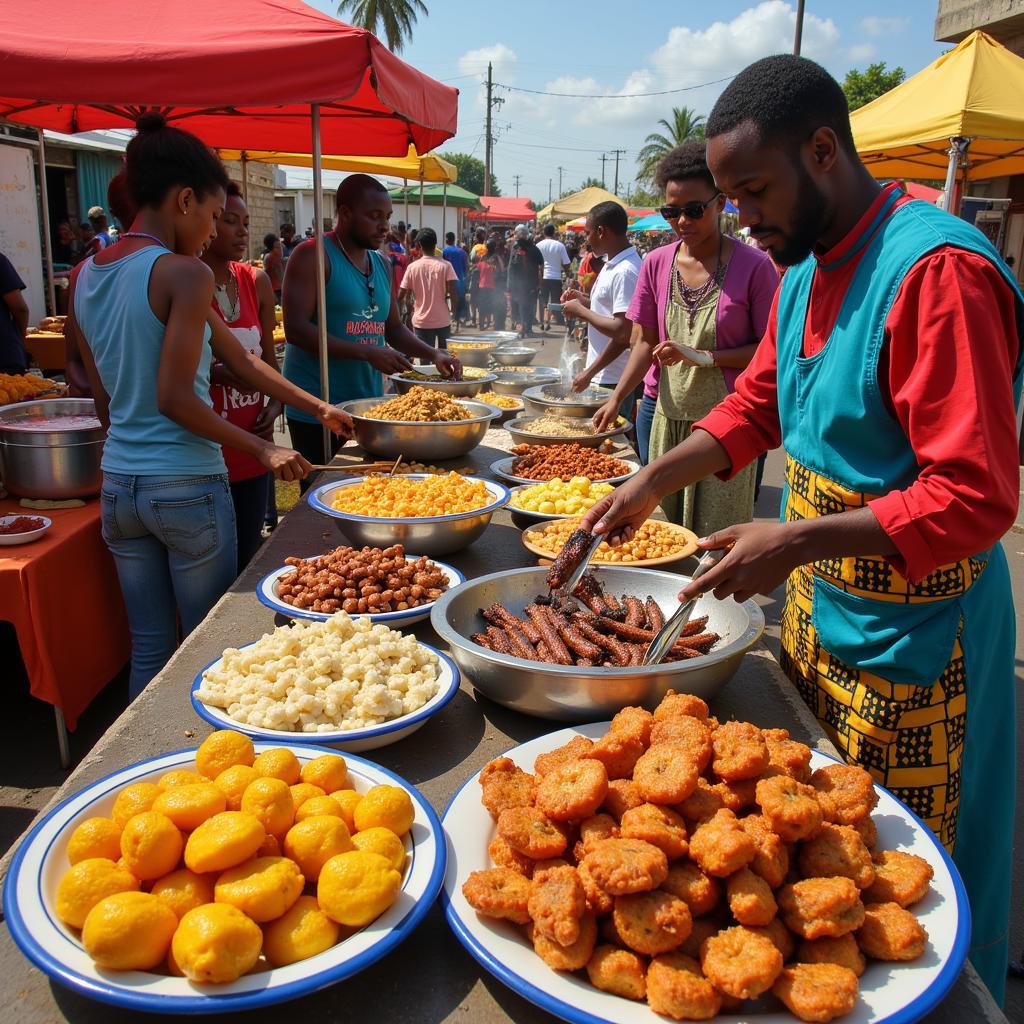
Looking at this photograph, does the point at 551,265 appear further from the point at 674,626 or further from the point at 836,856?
the point at 836,856

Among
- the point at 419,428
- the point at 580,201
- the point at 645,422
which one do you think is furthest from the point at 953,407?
the point at 580,201

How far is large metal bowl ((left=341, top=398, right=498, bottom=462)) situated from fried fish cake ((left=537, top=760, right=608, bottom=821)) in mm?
2748

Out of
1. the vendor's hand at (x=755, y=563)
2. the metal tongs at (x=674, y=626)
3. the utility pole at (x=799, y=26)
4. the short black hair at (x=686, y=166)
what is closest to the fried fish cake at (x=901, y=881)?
the vendor's hand at (x=755, y=563)

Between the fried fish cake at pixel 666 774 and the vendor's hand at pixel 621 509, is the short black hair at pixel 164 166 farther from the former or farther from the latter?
the fried fish cake at pixel 666 774

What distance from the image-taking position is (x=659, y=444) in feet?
13.6

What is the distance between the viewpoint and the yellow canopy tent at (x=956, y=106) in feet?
20.1

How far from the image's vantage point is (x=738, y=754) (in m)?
1.33

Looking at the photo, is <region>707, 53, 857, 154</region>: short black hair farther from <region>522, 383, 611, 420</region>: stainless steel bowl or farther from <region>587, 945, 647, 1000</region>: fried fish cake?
<region>522, 383, 611, 420</region>: stainless steel bowl

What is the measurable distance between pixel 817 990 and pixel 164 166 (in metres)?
2.86

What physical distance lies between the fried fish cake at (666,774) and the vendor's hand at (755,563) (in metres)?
0.37

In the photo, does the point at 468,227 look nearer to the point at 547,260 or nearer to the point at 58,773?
the point at 547,260

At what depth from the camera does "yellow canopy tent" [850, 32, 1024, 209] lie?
6.12 m

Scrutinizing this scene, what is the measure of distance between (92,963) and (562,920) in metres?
0.63

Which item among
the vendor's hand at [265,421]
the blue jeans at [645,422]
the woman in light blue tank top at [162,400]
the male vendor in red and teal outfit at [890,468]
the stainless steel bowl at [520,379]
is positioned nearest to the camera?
the male vendor in red and teal outfit at [890,468]
